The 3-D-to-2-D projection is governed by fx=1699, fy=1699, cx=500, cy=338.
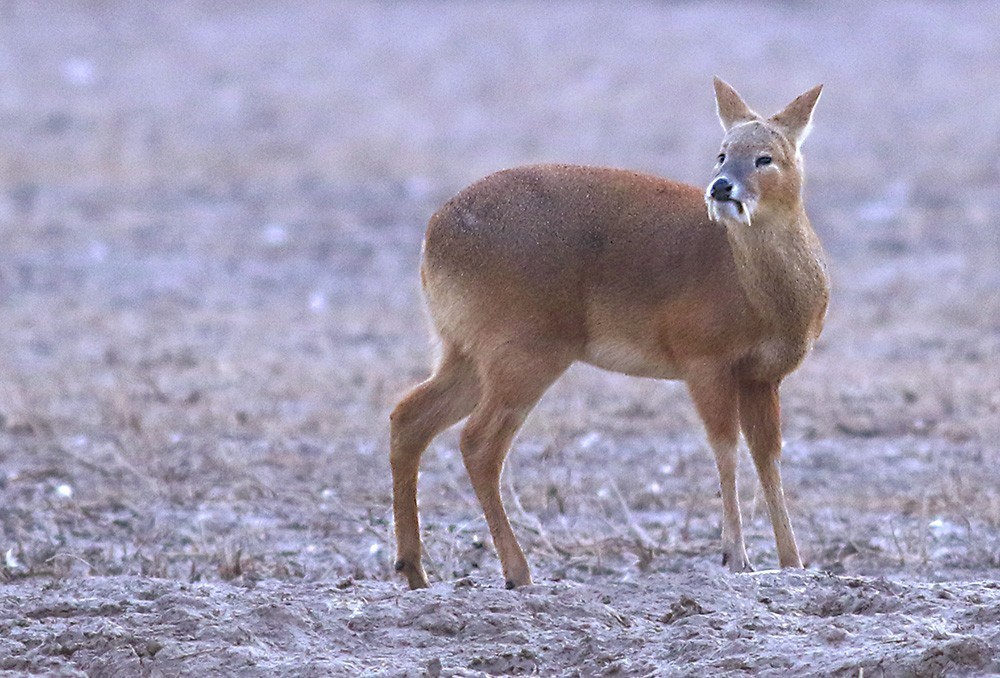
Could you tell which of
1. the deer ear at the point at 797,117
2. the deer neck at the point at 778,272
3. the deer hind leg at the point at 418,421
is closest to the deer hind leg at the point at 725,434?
the deer neck at the point at 778,272

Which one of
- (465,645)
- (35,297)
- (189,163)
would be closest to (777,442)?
(465,645)

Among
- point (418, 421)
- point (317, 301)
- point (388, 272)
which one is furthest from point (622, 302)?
point (388, 272)

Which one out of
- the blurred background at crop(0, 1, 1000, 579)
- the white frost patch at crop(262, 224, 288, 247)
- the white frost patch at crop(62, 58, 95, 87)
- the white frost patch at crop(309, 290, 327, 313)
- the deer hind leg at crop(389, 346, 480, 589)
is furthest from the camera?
the white frost patch at crop(62, 58, 95, 87)

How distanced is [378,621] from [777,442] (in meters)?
2.06

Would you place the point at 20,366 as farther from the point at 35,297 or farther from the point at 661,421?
the point at 661,421

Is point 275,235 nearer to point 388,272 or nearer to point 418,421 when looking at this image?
point 388,272

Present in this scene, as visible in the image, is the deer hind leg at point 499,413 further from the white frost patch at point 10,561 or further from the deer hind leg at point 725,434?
the white frost patch at point 10,561

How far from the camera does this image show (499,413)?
6691 millimetres

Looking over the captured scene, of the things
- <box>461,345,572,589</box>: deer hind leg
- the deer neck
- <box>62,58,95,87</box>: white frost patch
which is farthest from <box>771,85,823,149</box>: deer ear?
<box>62,58,95,87</box>: white frost patch

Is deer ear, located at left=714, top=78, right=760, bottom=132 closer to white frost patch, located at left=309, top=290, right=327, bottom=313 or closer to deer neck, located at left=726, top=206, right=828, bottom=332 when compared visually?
deer neck, located at left=726, top=206, right=828, bottom=332

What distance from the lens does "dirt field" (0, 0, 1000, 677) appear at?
557 cm

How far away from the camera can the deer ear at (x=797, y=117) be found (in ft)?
22.7

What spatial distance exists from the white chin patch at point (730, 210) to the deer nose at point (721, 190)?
0.03 metres

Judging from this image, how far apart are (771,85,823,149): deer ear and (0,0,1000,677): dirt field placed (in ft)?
6.00
